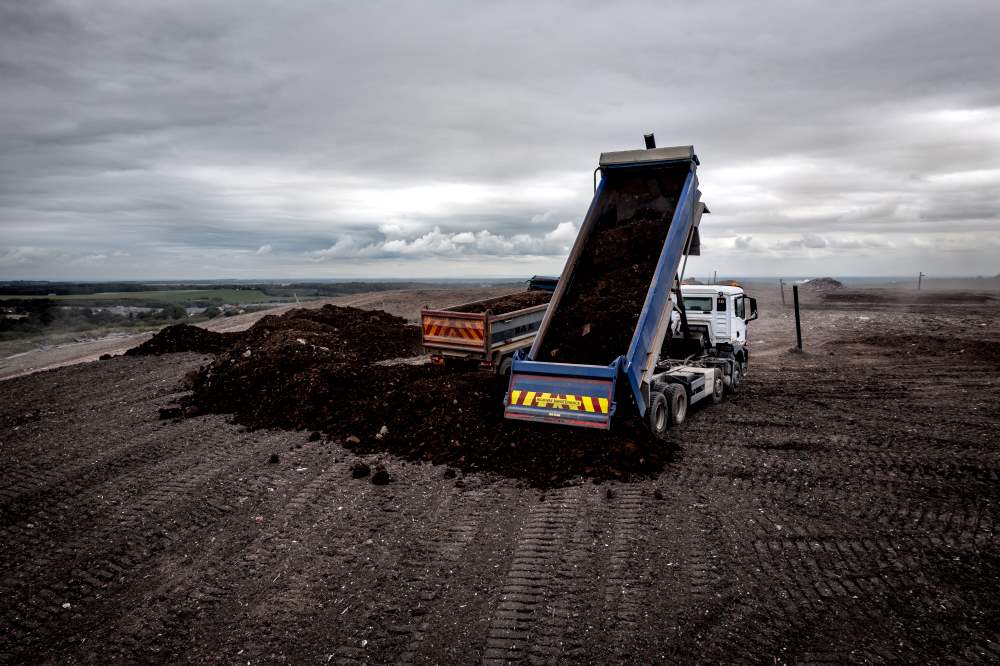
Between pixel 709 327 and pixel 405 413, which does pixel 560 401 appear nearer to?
pixel 405 413

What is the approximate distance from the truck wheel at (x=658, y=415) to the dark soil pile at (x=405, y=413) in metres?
0.69

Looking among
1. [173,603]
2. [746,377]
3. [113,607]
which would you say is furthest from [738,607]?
[746,377]

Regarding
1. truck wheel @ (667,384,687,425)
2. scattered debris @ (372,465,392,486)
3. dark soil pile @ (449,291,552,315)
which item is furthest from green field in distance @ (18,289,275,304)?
truck wheel @ (667,384,687,425)

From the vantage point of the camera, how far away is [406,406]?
9.55 metres

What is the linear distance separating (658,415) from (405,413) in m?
4.00

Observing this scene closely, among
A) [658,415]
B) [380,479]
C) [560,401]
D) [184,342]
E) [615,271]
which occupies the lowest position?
[380,479]

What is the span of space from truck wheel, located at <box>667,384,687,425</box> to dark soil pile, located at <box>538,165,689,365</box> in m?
1.52

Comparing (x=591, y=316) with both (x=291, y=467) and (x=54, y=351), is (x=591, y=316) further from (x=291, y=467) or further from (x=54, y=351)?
(x=54, y=351)

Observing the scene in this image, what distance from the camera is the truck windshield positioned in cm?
1313

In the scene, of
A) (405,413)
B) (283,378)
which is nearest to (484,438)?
(405,413)

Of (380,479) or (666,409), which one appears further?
(666,409)

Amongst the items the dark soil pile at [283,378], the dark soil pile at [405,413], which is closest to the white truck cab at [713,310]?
the dark soil pile at [405,413]

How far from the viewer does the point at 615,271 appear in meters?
9.78

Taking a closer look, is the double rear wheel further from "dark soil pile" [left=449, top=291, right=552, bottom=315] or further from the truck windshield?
"dark soil pile" [left=449, top=291, right=552, bottom=315]
